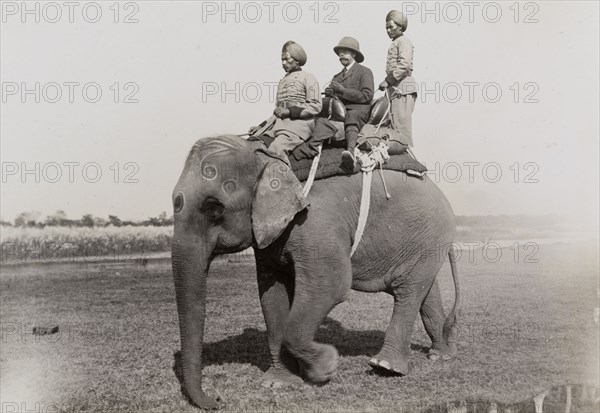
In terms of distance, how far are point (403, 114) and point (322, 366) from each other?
2900 millimetres

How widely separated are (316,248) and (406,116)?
7.00 feet

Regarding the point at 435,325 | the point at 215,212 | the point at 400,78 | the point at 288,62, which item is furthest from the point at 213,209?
the point at 435,325

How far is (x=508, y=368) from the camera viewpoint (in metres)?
7.25

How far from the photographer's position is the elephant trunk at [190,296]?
5.79m

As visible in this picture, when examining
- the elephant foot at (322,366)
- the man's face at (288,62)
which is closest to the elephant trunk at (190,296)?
the elephant foot at (322,366)

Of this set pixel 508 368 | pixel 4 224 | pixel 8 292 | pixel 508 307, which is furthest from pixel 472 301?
pixel 4 224

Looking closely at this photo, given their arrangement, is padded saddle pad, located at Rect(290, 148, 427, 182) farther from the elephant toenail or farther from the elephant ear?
the elephant toenail

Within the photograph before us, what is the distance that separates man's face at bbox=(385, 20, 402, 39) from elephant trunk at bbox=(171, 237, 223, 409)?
10.9ft

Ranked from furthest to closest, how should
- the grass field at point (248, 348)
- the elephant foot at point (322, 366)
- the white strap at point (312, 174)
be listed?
the white strap at point (312, 174) → the elephant foot at point (322, 366) → the grass field at point (248, 348)

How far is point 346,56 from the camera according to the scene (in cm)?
737

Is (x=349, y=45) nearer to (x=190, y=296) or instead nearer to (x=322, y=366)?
(x=190, y=296)

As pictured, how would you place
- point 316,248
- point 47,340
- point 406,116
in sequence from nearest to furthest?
point 316,248, point 406,116, point 47,340

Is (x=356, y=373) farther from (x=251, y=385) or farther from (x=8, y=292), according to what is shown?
(x=8, y=292)

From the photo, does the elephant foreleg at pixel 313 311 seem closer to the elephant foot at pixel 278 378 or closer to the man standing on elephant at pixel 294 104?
the elephant foot at pixel 278 378
